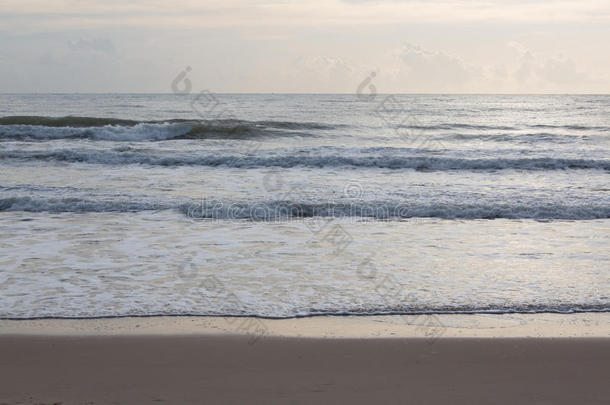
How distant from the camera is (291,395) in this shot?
14.4 feet

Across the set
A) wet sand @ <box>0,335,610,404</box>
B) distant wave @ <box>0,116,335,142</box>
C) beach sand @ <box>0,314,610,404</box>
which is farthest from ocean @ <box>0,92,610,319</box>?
distant wave @ <box>0,116,335,142</box>

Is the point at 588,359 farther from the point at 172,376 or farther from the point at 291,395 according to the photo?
the point at 172,376

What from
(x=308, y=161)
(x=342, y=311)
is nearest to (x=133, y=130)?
(x=308, y=161)

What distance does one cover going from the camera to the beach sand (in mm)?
4410

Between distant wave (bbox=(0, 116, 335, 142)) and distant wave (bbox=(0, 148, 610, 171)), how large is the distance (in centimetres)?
687

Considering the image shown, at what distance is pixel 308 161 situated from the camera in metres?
20.3

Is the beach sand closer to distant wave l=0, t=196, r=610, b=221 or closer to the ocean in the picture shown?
the ocean

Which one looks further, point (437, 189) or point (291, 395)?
point (437, 189)

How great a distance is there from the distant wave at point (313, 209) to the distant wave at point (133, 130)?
15.9 metres

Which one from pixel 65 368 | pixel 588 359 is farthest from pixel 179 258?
pixel 588 359

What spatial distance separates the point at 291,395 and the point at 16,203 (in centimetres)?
1004

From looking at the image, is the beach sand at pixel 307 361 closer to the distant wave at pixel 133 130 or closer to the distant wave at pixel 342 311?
the distant wave at pixel 342 311

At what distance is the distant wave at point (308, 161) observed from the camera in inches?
786

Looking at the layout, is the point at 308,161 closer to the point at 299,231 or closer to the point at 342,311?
the point at 299,231
